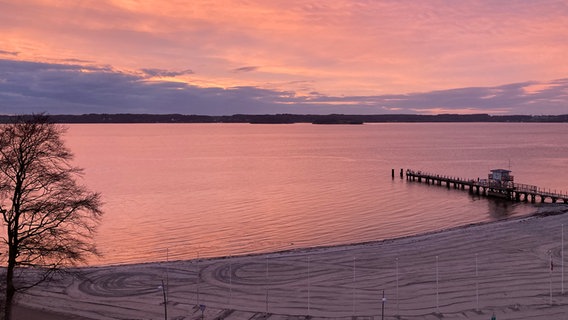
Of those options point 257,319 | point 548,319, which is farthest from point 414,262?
point 257,319

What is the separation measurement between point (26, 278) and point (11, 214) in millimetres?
12183

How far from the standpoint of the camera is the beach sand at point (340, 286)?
22078 millimetres

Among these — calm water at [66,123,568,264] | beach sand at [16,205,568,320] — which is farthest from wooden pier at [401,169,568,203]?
beach sand at [16,205,568,320]

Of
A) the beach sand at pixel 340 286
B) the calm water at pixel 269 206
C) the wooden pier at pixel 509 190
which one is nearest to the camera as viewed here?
the beach sand at pixel 340 286

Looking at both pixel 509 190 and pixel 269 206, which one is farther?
pixel 509 190

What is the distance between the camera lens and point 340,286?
25.7 meters

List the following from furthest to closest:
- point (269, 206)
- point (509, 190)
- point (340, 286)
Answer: point (509, 190)
point (269, 206)
point (340, 286)

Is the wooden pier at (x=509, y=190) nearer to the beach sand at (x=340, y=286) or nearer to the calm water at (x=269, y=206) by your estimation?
the calm water at (x=269, y=206)

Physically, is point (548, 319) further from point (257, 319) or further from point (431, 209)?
point (431, 209)

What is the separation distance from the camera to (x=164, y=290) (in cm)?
2527

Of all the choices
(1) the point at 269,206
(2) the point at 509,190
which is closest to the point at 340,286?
(1) the point at 269,206

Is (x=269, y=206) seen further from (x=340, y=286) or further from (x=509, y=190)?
(x=340, y=286)

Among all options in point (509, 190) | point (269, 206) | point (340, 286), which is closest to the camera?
point (340, 286)

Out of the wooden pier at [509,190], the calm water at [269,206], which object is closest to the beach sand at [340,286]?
the calm water at [269,206]
